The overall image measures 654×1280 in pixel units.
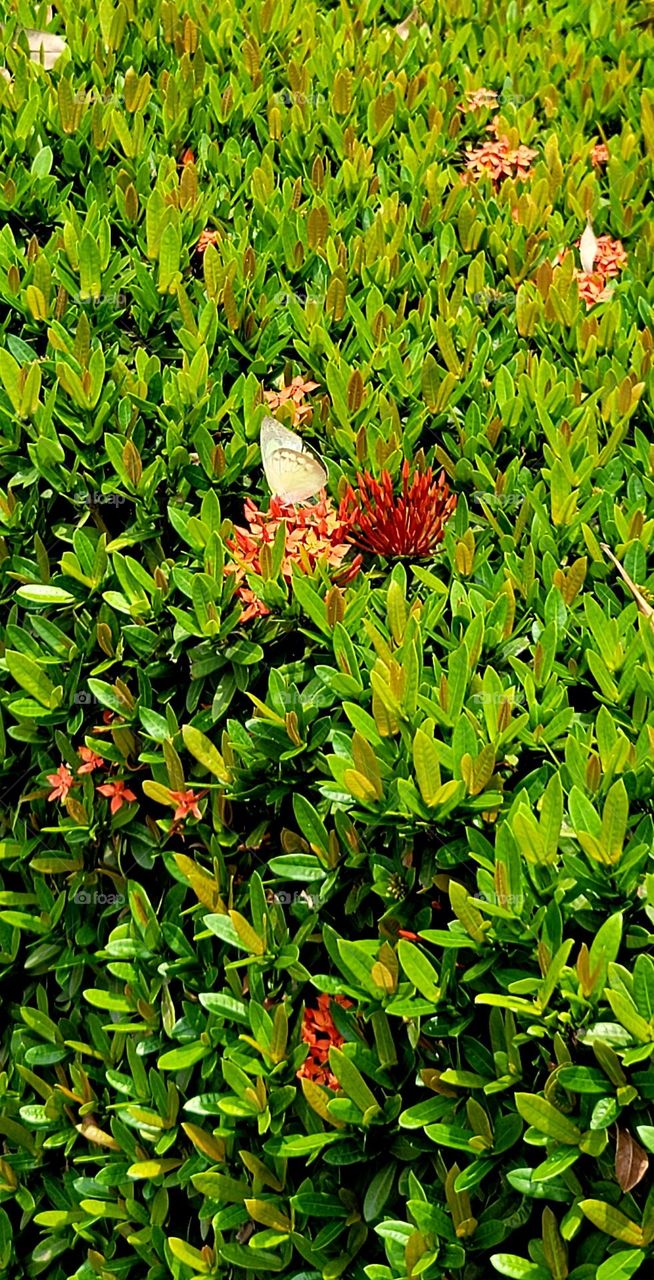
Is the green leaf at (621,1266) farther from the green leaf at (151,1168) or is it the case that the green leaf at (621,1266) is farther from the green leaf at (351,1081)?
the green leaf at (151,1168)

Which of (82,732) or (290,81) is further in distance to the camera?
(290,81)

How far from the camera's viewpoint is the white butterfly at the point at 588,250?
134 inches

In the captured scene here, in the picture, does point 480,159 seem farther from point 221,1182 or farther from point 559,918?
point 221,1182

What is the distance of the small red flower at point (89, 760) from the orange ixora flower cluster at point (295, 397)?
768mm

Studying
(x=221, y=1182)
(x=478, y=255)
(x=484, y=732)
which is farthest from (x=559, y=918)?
(x=478, y=255)

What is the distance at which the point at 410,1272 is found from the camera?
1.98 metres

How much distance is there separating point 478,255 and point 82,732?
147 centimetres

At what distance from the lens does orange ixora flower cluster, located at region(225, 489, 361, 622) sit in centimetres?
241

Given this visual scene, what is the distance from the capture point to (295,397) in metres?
2.82

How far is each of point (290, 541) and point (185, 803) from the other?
50cm
